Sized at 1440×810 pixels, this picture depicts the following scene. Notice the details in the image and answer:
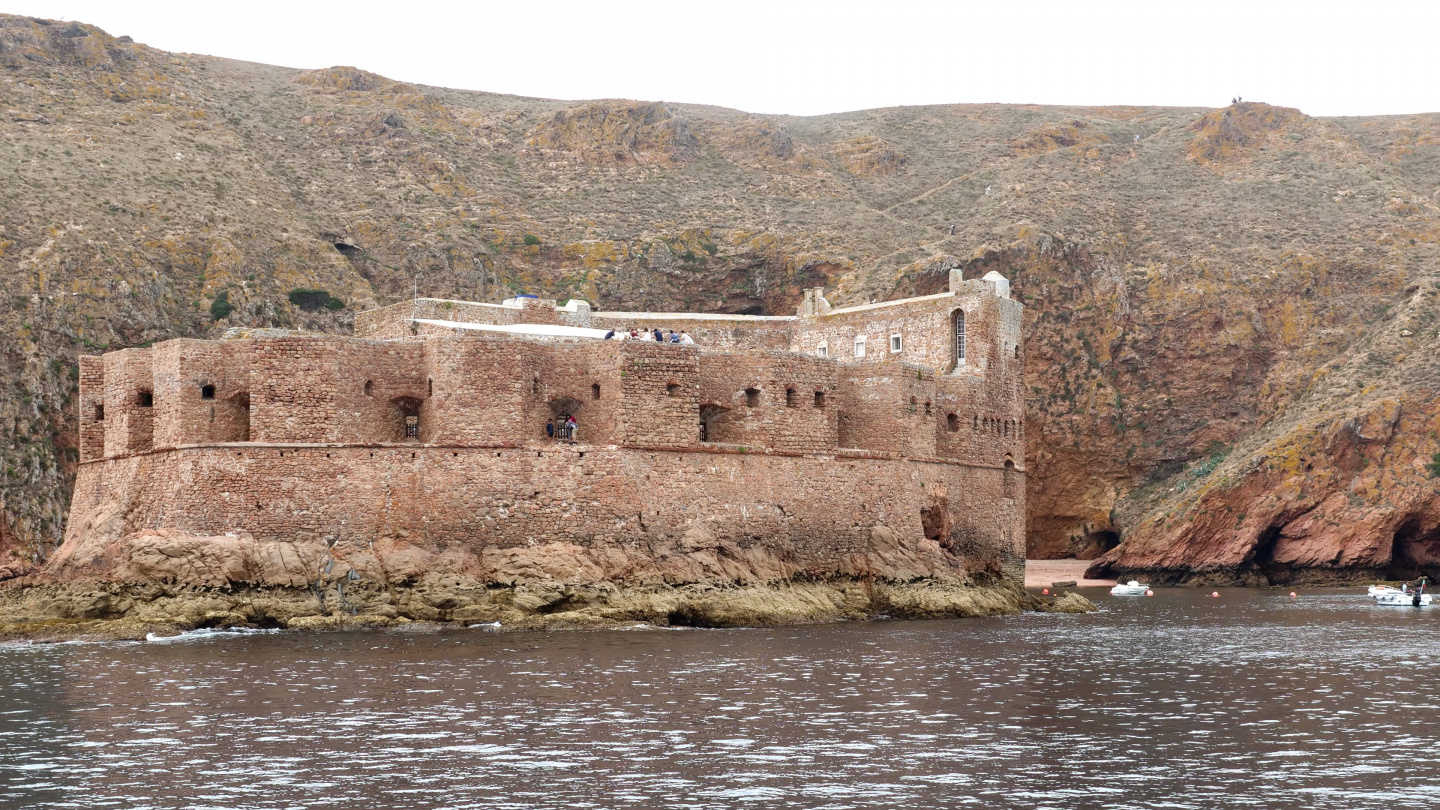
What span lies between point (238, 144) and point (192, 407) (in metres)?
48.1

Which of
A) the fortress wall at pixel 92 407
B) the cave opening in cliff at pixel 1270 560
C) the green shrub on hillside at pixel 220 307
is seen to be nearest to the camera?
the fortress wall at pixel 92 407

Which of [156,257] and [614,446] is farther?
[156,257]

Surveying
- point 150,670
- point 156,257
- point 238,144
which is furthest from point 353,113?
point 150,670

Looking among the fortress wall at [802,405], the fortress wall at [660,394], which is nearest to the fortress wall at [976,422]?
the fortress wall at [802,405]

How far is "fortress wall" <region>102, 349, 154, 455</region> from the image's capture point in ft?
153

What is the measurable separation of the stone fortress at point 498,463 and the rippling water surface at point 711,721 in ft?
11.1

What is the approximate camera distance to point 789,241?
94562 mm

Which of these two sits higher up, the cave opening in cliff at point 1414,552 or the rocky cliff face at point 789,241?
the rocky cliff face at point 789,241

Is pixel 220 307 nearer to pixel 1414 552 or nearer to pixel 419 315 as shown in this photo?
pixel 419 315

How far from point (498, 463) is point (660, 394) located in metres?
5.09

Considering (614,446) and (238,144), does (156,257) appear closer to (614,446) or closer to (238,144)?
(238,144)

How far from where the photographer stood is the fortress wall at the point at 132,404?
46656 millimetres

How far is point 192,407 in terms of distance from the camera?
4444 cm

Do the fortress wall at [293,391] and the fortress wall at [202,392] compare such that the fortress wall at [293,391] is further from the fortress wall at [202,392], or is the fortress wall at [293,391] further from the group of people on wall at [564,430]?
the group of people on wall at [564,430]
